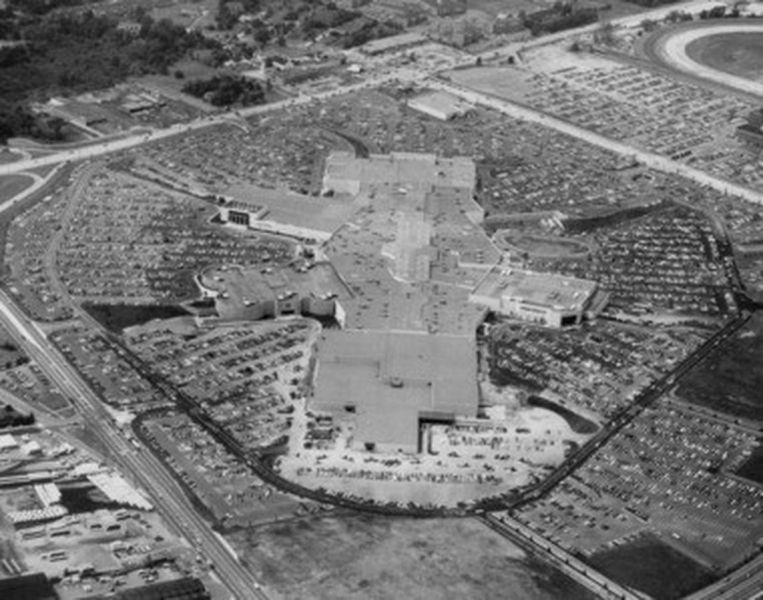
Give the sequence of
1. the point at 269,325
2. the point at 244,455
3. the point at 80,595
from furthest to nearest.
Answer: the point at 269,325 → the point at 244,455 → the point at 80,595

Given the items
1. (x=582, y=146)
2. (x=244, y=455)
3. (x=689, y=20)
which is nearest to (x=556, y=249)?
Result: (x=582, y=146)

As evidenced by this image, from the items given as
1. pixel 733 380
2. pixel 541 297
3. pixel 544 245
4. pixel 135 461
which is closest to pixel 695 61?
pixel 544 245

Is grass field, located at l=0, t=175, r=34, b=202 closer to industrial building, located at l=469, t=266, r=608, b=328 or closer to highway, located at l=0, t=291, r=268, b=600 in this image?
highway, located at l=0, t=291, r=268, b=600

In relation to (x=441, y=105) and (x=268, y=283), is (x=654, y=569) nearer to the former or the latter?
(x=268, y=283)

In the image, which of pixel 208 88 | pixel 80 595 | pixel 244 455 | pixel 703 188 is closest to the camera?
pixel 80 595

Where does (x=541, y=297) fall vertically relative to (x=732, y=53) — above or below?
above

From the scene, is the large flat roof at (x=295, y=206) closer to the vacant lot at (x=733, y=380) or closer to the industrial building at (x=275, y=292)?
the industrial building at (x=275, y=292)

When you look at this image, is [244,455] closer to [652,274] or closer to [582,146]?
[652,274]
